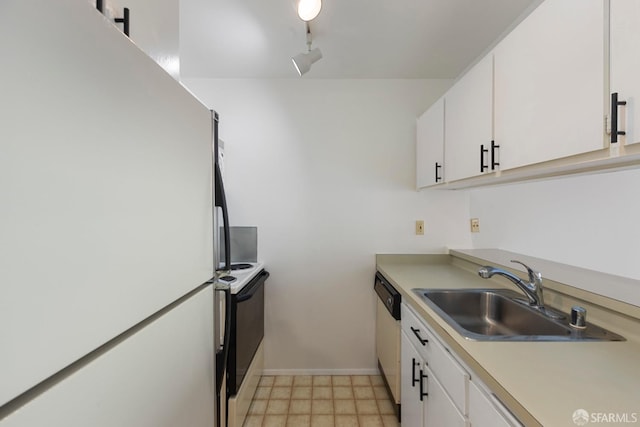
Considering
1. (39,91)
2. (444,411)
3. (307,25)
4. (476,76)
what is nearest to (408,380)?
(444,411)

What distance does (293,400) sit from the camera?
2064 millimetres

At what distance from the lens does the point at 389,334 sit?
194 centimetres

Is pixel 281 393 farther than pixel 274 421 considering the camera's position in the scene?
Yes

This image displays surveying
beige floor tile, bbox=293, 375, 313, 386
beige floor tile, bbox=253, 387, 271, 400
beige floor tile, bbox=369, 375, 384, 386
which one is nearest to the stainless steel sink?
beige floor tile, bbox=369, 375, 384, 386

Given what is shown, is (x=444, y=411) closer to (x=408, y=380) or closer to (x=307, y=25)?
(x=408, y=380)

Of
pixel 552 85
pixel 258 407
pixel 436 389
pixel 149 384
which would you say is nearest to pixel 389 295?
pixel 436 389

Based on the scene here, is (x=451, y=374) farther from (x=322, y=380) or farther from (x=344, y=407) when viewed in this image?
(x=322, y=380)

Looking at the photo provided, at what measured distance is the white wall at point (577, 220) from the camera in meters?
1.26

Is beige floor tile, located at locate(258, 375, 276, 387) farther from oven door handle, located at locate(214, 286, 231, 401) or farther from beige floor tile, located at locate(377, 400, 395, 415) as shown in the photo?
oven door handle, located at locate(214, 286, 231, 401)

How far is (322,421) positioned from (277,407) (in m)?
0.34

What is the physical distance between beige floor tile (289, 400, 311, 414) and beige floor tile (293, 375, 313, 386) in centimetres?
21

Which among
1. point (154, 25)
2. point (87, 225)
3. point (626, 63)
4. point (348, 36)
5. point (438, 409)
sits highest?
point (348, 36)

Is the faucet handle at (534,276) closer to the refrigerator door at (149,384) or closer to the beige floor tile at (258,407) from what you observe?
the refrigerator door at (149,384)

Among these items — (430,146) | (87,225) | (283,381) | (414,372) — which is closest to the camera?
(87,225)
